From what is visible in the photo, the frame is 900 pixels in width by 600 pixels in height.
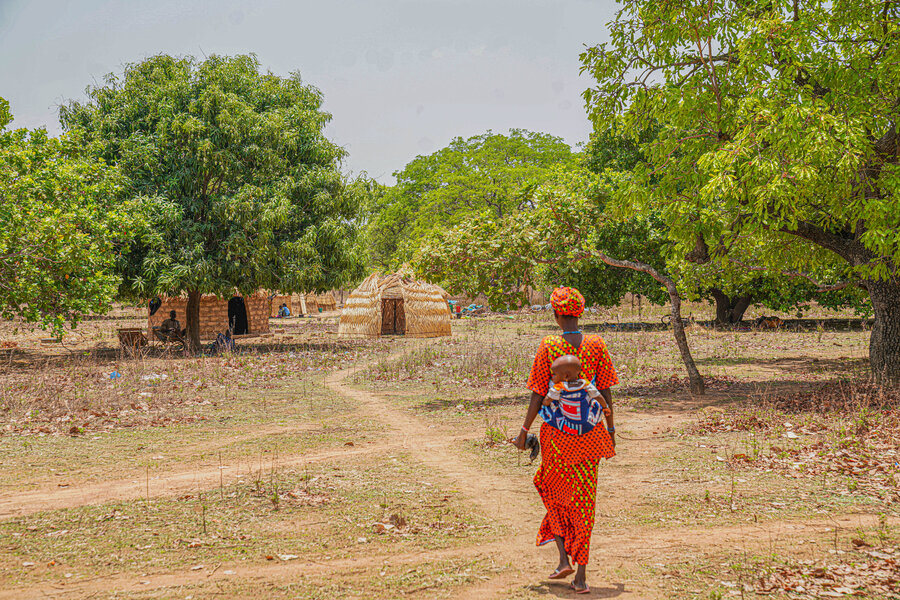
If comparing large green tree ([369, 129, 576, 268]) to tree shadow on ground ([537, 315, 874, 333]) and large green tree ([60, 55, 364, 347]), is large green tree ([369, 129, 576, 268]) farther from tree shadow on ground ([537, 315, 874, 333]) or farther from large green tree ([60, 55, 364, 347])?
large green tree ([60, 55, 364, 347])

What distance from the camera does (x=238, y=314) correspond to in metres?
29.8

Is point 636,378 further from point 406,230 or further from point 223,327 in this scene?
point 406,230

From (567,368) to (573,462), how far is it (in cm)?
66

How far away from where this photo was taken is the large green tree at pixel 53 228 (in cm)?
1596

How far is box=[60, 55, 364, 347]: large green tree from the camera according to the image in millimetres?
20312

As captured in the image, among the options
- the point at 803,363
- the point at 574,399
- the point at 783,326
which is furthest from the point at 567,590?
the point at 783,326

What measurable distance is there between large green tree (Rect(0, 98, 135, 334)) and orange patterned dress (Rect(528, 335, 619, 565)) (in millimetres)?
15340

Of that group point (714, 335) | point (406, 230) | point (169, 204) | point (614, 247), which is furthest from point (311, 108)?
point (406, 230)

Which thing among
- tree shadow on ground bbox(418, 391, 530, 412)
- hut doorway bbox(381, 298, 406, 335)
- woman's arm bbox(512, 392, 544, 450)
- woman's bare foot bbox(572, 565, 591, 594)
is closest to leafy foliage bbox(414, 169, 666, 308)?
tree shadow on ground bbox(418, 391, 530, 412)

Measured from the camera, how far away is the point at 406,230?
5222 centimetres

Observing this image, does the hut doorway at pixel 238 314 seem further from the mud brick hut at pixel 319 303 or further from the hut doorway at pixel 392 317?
the mud brick hut at pixel 319 303

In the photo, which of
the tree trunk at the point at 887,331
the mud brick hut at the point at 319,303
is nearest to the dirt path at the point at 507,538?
the tree trunk at the point at 887,331

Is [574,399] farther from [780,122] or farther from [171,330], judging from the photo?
[171,330]

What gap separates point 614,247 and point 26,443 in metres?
25.7
